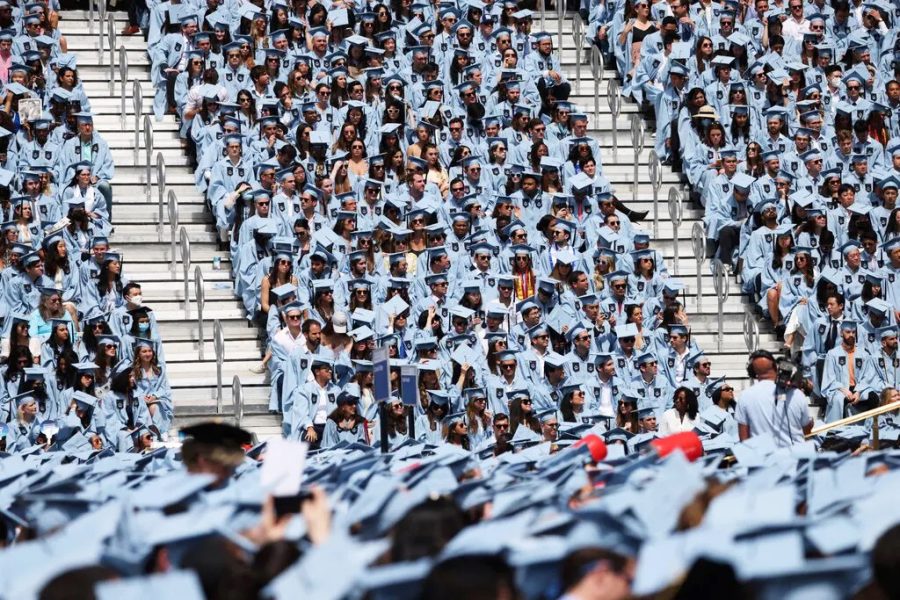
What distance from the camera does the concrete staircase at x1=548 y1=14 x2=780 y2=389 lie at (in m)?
16.5

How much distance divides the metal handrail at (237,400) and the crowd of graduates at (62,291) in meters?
0.50

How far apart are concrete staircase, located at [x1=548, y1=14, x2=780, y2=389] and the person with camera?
5.40 m

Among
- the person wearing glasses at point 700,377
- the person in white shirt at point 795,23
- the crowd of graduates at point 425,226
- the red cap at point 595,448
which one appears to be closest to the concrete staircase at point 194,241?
the crowd of graduates at point 425,226

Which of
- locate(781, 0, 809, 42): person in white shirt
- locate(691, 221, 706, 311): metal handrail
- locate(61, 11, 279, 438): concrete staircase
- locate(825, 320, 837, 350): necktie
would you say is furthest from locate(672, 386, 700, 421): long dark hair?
locate(781, 0, 809, 42): person in white shirt

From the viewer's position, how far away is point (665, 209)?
719 inches

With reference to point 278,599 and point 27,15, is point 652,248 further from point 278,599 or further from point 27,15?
point 278,599

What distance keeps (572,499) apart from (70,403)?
26.3ft

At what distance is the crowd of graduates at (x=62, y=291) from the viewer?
14.2m

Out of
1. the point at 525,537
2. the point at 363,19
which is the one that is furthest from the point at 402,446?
the point at 363,19

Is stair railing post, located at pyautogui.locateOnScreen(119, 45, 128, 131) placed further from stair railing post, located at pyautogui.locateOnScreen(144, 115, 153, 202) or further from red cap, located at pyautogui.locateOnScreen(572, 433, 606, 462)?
red cap, located at pyautogui.locateOnScreen(572, 433, 606, 462)

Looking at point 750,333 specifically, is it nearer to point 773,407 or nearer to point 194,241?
point 194,241

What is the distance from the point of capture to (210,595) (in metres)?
4.95

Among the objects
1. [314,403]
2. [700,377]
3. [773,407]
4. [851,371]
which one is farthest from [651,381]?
[773,407]

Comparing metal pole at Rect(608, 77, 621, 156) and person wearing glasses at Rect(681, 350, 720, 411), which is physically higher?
metal pole at Rect(608, 77, 621, 156)
